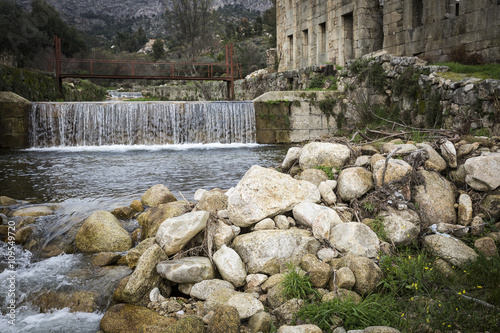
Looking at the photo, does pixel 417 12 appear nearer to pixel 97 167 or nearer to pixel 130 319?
pixel 97 167

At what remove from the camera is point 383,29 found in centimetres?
1467

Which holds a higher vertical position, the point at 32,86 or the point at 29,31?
the point at 29,31

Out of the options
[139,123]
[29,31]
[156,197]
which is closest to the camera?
[156,197]

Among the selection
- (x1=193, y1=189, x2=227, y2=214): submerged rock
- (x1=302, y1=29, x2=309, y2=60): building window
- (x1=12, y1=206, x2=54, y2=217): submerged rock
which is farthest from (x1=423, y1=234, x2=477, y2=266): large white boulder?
(x1=302, y1=29, x2=309, y2=60): building window

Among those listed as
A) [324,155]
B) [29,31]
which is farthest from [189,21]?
[324,155]

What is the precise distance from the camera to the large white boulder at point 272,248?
3.32 m

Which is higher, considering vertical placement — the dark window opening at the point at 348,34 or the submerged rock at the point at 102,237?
the dark window opening at the point at 348,34

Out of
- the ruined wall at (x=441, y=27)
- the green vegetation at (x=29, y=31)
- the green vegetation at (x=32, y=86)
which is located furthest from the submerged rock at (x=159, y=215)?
the green vegetation at (x=29, y=31)

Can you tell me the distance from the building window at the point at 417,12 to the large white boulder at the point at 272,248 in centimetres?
1211

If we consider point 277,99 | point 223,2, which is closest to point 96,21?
point 223,2

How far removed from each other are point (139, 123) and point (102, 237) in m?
9.62

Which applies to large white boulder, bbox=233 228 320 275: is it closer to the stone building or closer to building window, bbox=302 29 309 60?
the stone building

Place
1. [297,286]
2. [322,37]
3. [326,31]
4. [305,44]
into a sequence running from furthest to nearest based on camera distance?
[305,44], [322,37], [326,31], [297,286]

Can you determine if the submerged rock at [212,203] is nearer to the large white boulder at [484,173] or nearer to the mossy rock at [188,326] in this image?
the mossy rock at [188,326]
